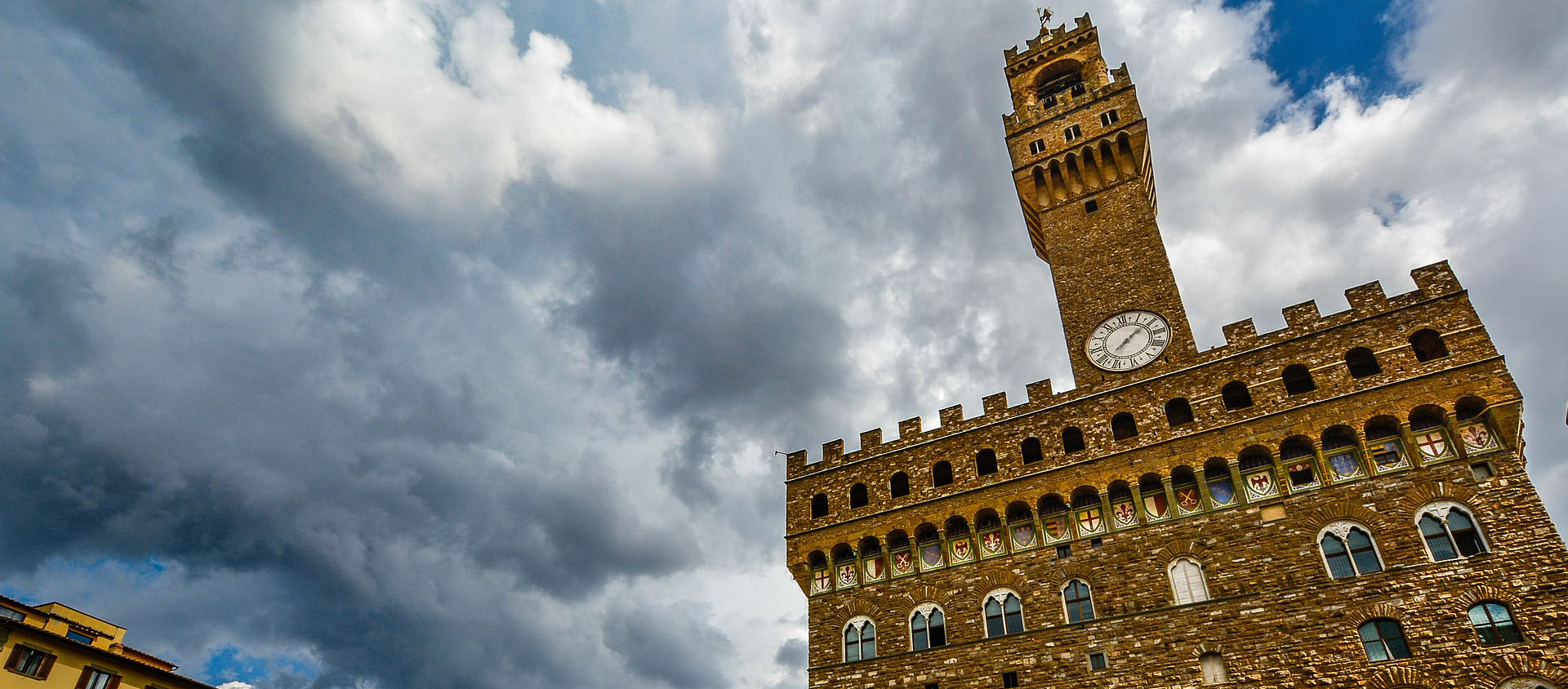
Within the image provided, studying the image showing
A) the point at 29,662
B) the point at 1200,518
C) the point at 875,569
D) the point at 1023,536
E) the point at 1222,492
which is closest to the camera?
the point at 1200,518

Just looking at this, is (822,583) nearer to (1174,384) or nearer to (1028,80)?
(1174,384)

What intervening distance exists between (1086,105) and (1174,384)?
713 inches

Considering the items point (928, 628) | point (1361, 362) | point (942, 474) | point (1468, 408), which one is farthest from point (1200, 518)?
point (928, 628)

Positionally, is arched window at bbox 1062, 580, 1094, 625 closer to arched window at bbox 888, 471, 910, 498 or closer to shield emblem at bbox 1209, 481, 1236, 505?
shield emblem at bbox 1209, 481, 1236, 505

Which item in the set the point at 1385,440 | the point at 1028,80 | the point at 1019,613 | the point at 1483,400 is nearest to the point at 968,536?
the point at 1019,613

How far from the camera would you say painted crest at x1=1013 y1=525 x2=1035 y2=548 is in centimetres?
2901

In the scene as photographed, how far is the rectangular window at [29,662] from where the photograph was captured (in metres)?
32.8

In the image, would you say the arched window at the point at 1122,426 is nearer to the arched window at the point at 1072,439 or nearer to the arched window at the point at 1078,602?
the arched window at the point at 1072,439

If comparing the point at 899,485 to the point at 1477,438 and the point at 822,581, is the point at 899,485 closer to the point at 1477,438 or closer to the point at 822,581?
the point at 822,581

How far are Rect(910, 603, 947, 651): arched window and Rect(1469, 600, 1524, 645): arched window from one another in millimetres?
14188

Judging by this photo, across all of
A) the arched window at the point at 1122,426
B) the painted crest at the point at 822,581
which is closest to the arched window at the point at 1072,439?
the arched window at the point at 1122,426

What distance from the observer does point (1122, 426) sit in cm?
2967

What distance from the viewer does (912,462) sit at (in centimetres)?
3300

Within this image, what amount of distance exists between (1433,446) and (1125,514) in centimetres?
862
